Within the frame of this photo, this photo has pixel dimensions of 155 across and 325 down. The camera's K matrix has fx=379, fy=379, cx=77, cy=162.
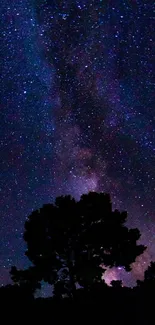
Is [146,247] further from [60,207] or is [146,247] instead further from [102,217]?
[60,207]

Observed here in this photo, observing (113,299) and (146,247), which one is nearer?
(113,299)

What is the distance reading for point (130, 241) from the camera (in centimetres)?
2845

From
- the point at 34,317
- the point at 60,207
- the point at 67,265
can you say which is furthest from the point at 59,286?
the point at 34,317

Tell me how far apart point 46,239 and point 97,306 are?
11.3 metres

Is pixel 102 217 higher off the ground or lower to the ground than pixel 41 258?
higher

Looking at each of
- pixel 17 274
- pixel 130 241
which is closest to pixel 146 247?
pixel 130 241

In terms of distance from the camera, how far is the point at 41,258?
27500mm

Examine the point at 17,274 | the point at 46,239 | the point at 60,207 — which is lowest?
the point at 17,274

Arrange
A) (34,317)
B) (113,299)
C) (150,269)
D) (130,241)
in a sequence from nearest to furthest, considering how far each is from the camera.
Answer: (34,317)
(113,299)
(130,241)
(150,269)

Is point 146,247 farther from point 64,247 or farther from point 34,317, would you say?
point 34,317

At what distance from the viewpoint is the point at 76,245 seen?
27422 mm

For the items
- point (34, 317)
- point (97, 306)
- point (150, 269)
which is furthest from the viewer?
point (150, 269)

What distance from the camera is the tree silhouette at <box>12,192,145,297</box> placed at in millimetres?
27016

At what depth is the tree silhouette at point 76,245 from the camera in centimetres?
2702
